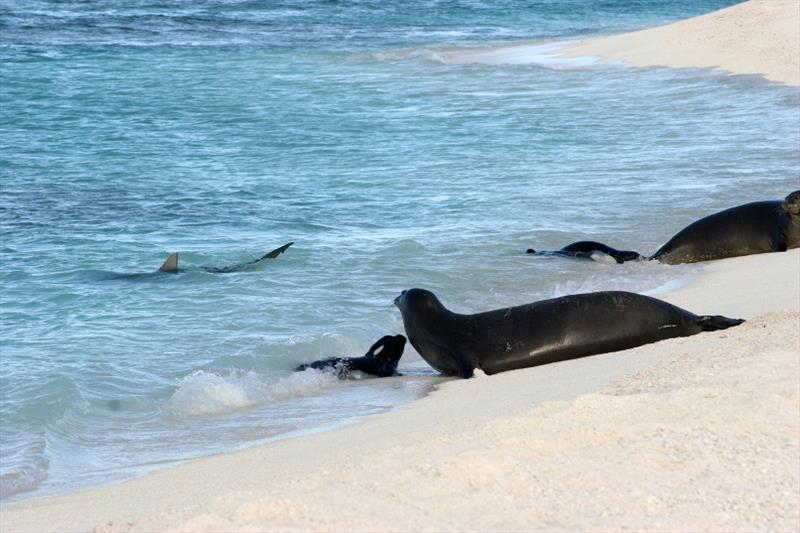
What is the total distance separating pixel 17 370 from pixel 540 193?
6.60 metres

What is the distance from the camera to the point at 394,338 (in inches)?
278

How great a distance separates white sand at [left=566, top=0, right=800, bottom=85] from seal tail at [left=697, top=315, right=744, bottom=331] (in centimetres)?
1443

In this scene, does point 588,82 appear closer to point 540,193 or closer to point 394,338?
point 540,193

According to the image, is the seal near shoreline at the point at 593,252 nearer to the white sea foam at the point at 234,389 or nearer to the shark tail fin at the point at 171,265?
the shark tail fin at the point at 171,265

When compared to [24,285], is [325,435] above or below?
above

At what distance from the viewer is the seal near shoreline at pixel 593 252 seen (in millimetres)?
9438

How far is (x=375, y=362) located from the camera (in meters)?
6.96

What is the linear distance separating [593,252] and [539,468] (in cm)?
571

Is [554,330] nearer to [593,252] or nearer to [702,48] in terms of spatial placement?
[593,252]

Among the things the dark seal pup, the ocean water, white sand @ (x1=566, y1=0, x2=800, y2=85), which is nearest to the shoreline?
white sand @ (x1=566, y1=0, x2=800, y2=85)

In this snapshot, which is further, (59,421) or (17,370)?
(17,370)

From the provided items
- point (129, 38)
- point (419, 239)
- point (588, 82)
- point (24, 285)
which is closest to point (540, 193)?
point (419, 239)

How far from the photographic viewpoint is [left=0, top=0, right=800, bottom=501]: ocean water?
21.7ft

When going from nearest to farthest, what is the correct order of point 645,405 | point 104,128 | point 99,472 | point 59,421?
point 645,405
point 99,472
point 59,421
point 104,128
